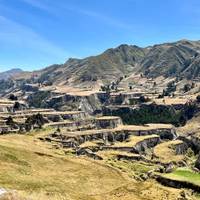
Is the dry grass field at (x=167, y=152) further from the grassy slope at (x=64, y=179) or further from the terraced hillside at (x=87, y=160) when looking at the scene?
the grassy slope at (x=64, y=179)

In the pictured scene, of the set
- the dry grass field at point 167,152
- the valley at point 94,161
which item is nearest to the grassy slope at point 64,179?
the valley at point 94,161

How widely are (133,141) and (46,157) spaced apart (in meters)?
59.9

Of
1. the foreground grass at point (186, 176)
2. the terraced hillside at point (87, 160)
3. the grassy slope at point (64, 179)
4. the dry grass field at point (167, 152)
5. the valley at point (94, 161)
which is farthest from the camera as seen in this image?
the dry grass field at point (167, 152)

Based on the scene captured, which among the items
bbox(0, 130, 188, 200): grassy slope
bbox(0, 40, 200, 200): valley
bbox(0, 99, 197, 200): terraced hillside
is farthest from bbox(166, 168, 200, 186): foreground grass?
bbox(0, 130, 188, 200): grassy slope

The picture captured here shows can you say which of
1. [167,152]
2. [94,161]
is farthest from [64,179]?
[167,152]

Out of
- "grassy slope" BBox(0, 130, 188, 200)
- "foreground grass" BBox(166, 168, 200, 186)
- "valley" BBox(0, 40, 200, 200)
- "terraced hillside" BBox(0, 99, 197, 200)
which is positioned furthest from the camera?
"foreground grass" BBox(166, 168, 200, 186)

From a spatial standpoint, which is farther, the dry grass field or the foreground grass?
the dry grass field

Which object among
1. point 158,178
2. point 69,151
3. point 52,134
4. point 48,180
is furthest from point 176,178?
point 52,134

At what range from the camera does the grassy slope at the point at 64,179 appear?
208 feet

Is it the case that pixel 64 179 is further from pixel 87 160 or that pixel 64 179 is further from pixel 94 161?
Answer: pixel 94 161

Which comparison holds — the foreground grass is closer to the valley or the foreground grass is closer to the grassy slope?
the valley

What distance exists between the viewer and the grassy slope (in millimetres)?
63469

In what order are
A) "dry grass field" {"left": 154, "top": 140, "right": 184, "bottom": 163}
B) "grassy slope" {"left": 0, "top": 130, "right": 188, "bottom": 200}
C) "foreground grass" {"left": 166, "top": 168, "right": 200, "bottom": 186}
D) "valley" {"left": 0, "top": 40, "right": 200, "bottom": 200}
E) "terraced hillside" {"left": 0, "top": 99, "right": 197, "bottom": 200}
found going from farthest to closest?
"dry grass field" {"left": 154, "top": 140, "right": 184, "bottom": 163} < "foreground grass" {"left": 166, "top": 168, "right": 200, "bottom": 186} < "terraced hillside" {"left": 0, "top": 99, "right": 197, "bottom": 200} < "valley" {"left": 0, "top": 40, "right": 200, "bottom": 200} < "grassy slope" {"left": 0, "top": 130, "right": 188, "bottom": 200}

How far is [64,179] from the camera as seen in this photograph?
82000 millimetres
